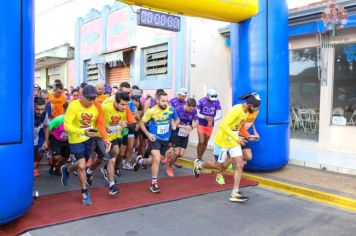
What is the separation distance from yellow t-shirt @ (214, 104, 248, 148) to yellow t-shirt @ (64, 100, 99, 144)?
207 centimetres

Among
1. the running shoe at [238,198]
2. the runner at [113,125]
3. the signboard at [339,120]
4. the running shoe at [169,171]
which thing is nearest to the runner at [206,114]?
the running shoe at [169,171]

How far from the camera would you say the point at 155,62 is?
14.0 metres

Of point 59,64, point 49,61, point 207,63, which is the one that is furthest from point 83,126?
point 59,64

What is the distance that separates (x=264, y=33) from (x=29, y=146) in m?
5.04

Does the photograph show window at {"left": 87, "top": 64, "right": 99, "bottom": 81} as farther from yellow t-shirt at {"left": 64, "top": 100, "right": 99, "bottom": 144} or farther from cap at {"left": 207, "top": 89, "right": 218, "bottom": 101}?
yellow t-shirt at {"left": 64, "top": 100, "right": 99, "bottom": 144}

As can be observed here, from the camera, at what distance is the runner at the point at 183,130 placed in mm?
7633

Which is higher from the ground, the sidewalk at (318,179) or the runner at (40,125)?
the runner at (40,125)

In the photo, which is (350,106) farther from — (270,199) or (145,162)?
(145,162)

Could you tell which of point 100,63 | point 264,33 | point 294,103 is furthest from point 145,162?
point 100,63

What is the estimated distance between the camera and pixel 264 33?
7.52m

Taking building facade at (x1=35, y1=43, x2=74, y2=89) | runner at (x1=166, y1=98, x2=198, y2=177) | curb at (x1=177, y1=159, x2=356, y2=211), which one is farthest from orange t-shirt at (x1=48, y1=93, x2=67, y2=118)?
building facade at (x1=35, y1=43, x2=74, y2=89)

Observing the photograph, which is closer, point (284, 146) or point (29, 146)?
point (29, 146)

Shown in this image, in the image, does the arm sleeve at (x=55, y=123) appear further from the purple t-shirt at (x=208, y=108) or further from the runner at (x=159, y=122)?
the purple t-shirt at (x=208, y=108)

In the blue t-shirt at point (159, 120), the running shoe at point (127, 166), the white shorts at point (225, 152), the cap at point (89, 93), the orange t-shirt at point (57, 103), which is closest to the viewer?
the cap at point (89, 93)
